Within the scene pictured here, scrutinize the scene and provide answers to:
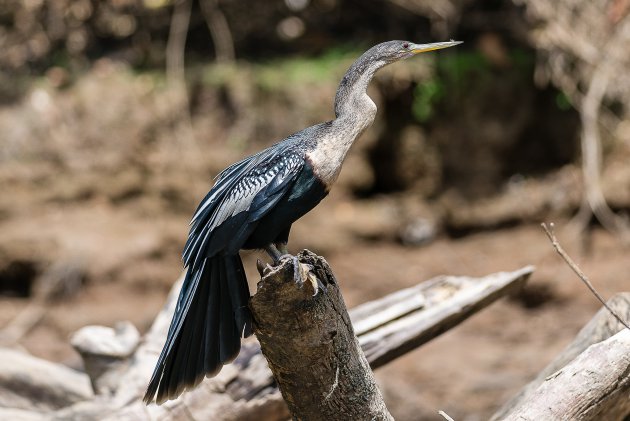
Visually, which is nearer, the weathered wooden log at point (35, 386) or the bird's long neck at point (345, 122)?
the bird's long neck at point (345, 122)

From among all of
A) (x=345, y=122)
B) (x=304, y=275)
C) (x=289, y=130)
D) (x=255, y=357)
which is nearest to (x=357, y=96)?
(x=345, y=122)

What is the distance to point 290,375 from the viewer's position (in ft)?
7.16

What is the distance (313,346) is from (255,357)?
2.43ft

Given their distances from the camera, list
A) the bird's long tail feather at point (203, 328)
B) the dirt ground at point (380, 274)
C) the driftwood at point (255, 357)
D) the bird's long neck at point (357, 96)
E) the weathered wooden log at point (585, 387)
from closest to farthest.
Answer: the weathered wooden log at point (585, 387), the bird's long tail feather at point (203, 328), the bird's long neck at point (357, 96), the driftwood at point (255, 357), the dirt ground at point (380, 274)

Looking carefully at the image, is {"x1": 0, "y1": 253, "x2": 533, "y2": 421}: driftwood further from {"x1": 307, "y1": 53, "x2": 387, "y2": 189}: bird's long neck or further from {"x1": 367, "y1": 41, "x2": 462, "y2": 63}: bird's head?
{"x1": 367, "y1": 41, "x2": 462, "y2": 63}: bird's head

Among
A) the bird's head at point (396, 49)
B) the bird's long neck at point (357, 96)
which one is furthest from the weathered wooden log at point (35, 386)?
the bird's head at point (396, 49)

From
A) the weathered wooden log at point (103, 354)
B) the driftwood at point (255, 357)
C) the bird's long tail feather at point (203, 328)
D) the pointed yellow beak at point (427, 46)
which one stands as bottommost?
the driftwood at point (255, 357)

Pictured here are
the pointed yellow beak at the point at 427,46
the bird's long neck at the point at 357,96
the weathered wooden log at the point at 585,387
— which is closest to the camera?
the weathered wooden log at the point at 585,387

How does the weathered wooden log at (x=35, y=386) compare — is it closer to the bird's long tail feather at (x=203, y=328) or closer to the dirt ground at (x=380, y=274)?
the bird's long tail feather at (x=203, y=328)

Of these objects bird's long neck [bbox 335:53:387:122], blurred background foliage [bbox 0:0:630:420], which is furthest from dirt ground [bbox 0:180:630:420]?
bird's long neck [bbox 335:53:387:122]

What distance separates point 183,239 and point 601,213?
8.87 feet

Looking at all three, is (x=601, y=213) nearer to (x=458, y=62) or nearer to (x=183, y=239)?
(x=458, y=62)

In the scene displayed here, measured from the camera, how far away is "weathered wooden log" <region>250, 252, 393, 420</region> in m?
2.12

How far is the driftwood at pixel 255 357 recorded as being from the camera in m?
2.78
